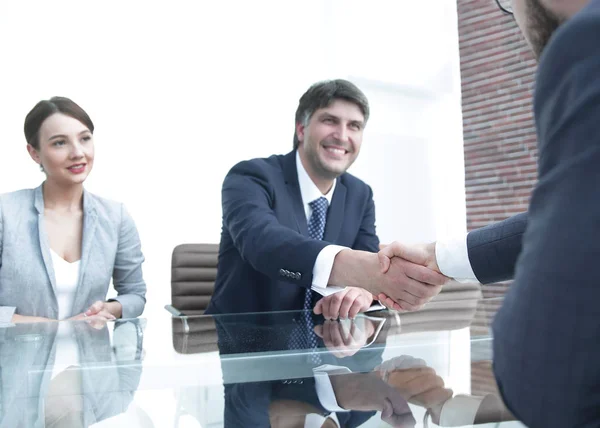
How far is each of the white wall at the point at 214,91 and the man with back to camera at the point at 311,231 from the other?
2.88 m

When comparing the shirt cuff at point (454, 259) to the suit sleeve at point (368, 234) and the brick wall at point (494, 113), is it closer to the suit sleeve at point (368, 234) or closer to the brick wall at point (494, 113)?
the suit sleeve at point (368, 234)

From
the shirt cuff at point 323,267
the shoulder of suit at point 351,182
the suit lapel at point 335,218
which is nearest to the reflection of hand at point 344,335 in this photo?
the shirt cuff at point 323,267

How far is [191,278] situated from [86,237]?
0.70 m

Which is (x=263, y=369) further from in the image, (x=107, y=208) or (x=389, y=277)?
(x=107, y=208)

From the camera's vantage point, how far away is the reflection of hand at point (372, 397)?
84 cm

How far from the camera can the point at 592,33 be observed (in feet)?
1.55

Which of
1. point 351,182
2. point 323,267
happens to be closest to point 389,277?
point 323,267

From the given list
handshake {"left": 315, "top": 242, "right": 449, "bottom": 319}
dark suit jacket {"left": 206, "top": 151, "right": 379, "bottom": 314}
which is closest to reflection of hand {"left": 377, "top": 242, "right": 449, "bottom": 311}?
handshake {"left": 315, "top": 242, "right": 449, "bottom": 319}

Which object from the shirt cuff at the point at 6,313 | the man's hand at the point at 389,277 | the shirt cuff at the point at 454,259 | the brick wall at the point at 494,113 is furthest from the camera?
the brick wall at the point at 494,113

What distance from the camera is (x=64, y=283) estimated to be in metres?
2.52

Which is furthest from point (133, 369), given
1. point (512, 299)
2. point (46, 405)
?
point (512, 299)

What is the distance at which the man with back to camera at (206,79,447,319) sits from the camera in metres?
1.93

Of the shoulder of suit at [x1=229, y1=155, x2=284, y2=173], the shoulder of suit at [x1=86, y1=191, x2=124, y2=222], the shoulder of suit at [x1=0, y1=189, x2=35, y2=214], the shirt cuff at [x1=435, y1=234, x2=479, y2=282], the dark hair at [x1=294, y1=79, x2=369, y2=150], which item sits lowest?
the shirt cuff at [x1=435, y1=234, x2=479, y2=282]

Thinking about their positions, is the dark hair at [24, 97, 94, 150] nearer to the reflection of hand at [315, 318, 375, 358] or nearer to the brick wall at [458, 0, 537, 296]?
the reflection of hand at [315, 318, 375, 358]
